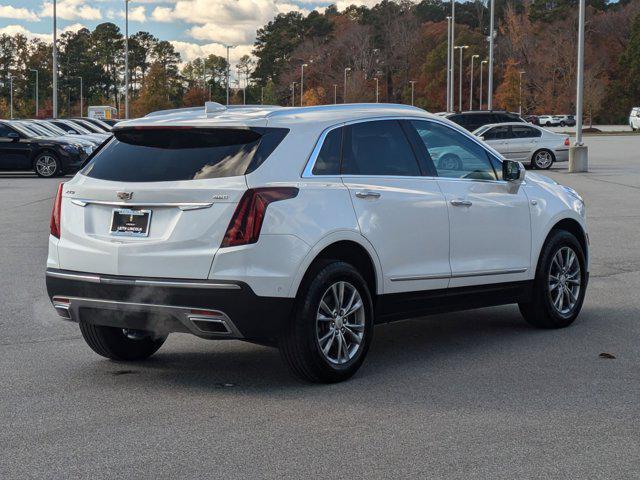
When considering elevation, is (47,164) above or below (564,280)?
above

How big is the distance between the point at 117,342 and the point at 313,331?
1.64 meters

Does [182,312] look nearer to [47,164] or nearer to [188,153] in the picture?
[188,153]

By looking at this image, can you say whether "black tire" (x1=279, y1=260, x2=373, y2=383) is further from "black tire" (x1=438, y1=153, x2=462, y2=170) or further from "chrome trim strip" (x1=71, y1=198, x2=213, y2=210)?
"black tire" (x1=438, y1=153, x2=462, y2=170)

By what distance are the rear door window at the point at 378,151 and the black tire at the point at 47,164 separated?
992 inches

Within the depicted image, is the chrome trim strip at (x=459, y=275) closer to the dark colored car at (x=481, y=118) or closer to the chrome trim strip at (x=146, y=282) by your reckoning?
the chrome trim strip at (x=146, y=282)

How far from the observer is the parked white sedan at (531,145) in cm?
3347

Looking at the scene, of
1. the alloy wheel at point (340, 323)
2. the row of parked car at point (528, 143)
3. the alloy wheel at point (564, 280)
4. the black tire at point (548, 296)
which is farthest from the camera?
the row of parked car at point (528, 143)

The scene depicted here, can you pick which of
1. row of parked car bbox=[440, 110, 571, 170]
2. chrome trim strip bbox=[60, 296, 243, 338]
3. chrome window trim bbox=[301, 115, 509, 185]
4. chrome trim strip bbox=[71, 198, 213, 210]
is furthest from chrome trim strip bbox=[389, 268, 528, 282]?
row of parked car bbox=[440, 110, 571, 170]

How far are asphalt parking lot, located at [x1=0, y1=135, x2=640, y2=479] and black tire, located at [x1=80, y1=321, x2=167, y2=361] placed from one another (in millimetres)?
105

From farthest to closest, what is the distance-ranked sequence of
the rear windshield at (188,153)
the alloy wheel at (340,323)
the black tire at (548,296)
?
Result: the black tire at (548,296) < the alloy wheel at (340,323) < the rear windshield at (188,153)

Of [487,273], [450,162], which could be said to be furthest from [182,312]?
[487,273]

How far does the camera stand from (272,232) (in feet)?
20.6

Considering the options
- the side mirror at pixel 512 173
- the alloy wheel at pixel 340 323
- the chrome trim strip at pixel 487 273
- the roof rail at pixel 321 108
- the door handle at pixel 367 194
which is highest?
the roof rail at pixel 321 108

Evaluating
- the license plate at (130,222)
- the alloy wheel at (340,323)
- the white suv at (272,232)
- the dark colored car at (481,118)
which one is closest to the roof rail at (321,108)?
the white suv at (272,232)
